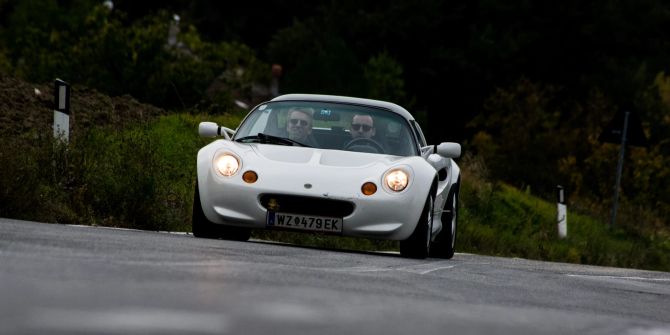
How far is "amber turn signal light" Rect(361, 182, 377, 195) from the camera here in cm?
1206

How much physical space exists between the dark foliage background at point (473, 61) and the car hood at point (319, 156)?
22125 mm

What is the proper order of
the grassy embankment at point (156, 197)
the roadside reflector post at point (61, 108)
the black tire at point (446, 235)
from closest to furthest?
1. the grassy embankment at point (156, 197)
2. the black tire at point (446, 235)
3. the roadside reflector post at point (61, 108)

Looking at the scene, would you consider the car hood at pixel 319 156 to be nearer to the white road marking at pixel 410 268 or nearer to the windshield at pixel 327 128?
the windshield at pixel 327 128

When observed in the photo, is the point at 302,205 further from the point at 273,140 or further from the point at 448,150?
the point at 448,150

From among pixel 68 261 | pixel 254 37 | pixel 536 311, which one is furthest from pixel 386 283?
pixel 254 37

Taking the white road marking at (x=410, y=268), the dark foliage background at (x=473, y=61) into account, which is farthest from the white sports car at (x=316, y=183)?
the dark foliage background at (x=473, y=61)

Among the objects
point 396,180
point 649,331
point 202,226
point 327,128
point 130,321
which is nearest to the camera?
point 130,321

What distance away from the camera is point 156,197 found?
48.0ft

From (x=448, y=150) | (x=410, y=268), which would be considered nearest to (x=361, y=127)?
(x=448, y=150)

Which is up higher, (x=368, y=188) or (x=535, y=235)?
(x=368, y=188)

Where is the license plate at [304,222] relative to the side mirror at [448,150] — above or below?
below

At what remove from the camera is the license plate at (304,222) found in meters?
12.0

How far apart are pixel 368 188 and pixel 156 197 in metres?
3.19

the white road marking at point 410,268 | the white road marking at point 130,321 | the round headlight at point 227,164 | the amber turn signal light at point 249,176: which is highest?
the round headlight at point 227,164
